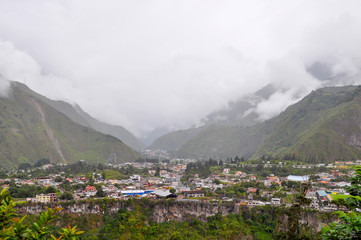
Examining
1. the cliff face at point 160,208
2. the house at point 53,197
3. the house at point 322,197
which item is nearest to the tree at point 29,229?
the cliff face at point 160,208

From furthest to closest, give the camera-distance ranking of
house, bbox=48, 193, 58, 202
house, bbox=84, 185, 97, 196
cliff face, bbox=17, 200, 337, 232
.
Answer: house, bbox=84, 185, 97, 196
house, bbox=48, 193, 58, 202
cliff face, bbox=17, 200, 337, 232

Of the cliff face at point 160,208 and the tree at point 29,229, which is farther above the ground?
the tree at point 29,229

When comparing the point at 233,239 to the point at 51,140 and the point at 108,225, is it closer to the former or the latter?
the point at 108,225

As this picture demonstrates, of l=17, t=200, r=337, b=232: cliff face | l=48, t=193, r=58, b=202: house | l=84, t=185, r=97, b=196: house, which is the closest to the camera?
l=17, t=200, r=337, b=232: cliff face

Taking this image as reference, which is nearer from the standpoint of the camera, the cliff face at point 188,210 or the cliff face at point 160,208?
the cliff face at point 160,208

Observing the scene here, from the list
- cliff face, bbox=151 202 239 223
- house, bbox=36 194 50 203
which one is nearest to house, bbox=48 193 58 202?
house, bbox=36 194 50 203

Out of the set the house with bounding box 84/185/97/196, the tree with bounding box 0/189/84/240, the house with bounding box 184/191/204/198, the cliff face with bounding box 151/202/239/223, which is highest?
the tree with bounding box 0/189/84/240

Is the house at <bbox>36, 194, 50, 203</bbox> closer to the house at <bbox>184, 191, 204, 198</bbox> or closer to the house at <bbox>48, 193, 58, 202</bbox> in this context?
the house at <bbox>48, 193, 58, 202</bbox>

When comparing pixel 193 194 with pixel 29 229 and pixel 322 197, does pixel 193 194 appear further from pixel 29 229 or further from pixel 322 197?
pixel 29 229

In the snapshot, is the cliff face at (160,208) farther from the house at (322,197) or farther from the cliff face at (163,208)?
the house at (322,197)

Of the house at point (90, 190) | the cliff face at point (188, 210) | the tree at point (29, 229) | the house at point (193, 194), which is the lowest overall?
the cliff face at point (188, 210)

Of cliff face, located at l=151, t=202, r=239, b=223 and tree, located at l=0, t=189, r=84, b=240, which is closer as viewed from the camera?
tree, located at l=0, t=189, r=84, b=240

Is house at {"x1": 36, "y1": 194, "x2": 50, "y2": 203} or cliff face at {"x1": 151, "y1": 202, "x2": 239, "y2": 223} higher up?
house at {"x1": 36, "y1": 194, "x2": 50, "y2": 203}

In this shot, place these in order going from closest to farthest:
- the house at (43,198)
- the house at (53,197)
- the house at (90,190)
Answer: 1. the house at (43,198)
2. the house at (53,197)
3. the house at (90,190)
